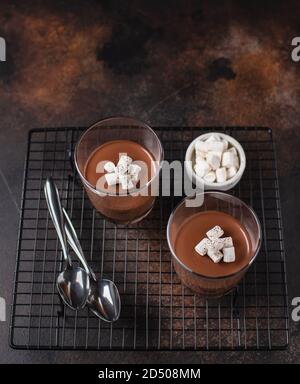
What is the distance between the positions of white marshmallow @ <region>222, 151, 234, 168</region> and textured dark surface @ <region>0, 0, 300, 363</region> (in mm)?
223

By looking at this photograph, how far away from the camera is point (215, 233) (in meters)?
1.81

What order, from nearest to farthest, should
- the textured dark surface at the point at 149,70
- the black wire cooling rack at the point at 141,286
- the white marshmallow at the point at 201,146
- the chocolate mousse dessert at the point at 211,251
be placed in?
the chocolate mousse dessert at the point at 211,251
the black wire cooling rack at the point at 141,286
the white marshmallow at the point at 201,146
the textured dark surface at the point at 149,70

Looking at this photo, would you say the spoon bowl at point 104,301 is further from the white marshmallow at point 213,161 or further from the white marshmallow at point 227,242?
the white marshmallow at point 213,161

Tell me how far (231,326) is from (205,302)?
10cm

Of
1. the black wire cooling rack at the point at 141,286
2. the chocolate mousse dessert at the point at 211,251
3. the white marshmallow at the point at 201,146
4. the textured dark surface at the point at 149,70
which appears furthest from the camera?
the textured dark surface at the point at 149,70

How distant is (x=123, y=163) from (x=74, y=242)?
26 cm

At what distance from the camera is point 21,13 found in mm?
2346

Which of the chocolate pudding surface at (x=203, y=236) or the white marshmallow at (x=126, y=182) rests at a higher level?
the white marshmallow at (x=126, y=182)

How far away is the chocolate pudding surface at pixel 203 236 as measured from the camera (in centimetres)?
179

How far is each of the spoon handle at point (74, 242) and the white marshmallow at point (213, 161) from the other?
17.3 inches

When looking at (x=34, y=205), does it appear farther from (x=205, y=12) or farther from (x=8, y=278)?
(x=205, y=12)

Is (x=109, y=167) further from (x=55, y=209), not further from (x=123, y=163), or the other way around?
(x=55, y=209)

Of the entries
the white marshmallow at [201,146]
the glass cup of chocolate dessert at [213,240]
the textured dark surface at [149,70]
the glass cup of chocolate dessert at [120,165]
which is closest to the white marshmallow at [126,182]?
the glass cup of chocolate dessert at [120,165]

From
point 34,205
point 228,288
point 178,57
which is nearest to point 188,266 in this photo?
point 228,288
